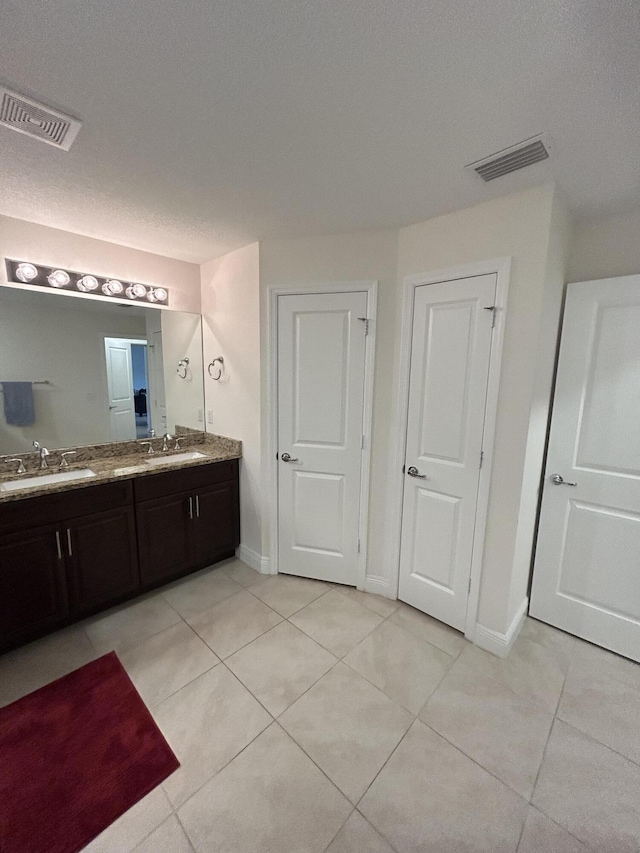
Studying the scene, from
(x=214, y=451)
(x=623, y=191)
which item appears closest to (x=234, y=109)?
(x=623, y=191)

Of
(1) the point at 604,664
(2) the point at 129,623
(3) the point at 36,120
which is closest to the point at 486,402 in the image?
(1) the point at 604,664

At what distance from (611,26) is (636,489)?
6.24ft

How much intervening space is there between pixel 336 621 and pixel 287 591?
1.49 ft

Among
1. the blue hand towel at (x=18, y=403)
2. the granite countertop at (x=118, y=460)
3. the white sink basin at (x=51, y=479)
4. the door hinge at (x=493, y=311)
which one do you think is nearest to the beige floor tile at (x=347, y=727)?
the granite countertop at (x=118, y=460)

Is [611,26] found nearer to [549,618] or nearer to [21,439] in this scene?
[549,618]

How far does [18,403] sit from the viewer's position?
7.39 ft

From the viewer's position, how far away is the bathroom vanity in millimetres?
1872

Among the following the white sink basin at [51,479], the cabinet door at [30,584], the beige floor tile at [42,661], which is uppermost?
the white sink basin at [51,479]

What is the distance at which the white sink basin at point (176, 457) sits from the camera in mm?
2615

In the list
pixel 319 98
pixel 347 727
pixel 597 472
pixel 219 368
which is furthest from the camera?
pixel 219 368

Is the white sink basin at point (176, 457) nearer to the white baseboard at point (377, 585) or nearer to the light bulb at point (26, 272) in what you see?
the light bulb at point (26, 272)

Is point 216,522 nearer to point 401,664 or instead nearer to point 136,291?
point 401,664

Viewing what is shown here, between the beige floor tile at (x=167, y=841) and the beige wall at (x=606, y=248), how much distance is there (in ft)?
10.1

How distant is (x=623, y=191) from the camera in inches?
65.6
